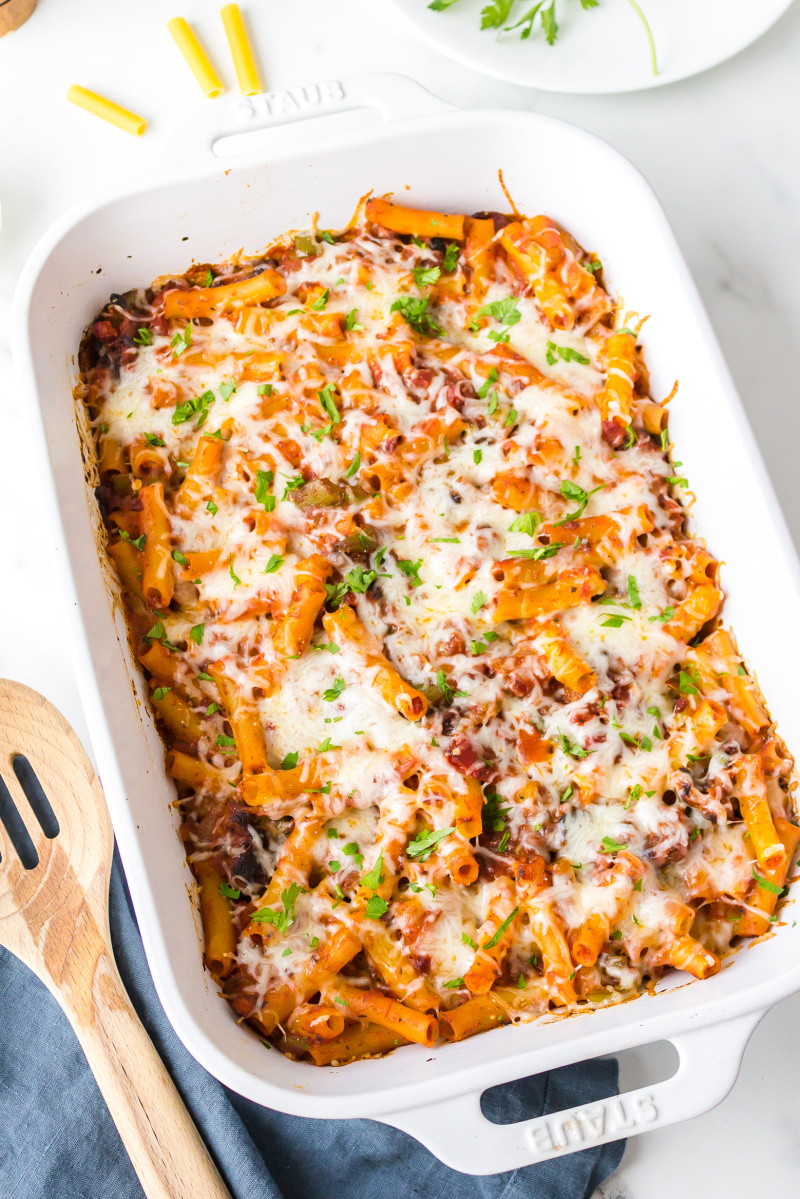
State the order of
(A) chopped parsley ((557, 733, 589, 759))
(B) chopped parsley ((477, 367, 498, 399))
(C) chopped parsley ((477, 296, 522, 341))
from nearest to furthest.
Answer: (A) chopped parsley ((557, 733, 589, 759)) → (B) chopped parsley ((477, 367, 498, 399)) → (C) chopped parsley ((477, 296, 522, 341))

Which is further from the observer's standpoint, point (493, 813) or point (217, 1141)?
point (217, 1141)

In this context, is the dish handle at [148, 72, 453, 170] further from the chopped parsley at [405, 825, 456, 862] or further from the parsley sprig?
the chopped parsley at [405, 825, 456, 862]

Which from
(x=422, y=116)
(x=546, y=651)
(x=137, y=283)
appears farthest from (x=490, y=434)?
(x=137, y=283)

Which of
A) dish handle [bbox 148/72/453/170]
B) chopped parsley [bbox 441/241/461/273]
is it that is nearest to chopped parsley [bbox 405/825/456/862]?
chopped parsley [bbox 441/241/461/273]

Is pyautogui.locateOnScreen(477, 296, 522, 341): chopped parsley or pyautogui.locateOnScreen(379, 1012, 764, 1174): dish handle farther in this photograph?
pyautogui.locateOnScreen(477, 296, 522, 341): chopped parsley

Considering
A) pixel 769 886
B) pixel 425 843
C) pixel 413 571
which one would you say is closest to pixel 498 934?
pixel 425 843

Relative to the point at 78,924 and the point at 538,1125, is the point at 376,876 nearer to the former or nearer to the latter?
the point at 538,1125
